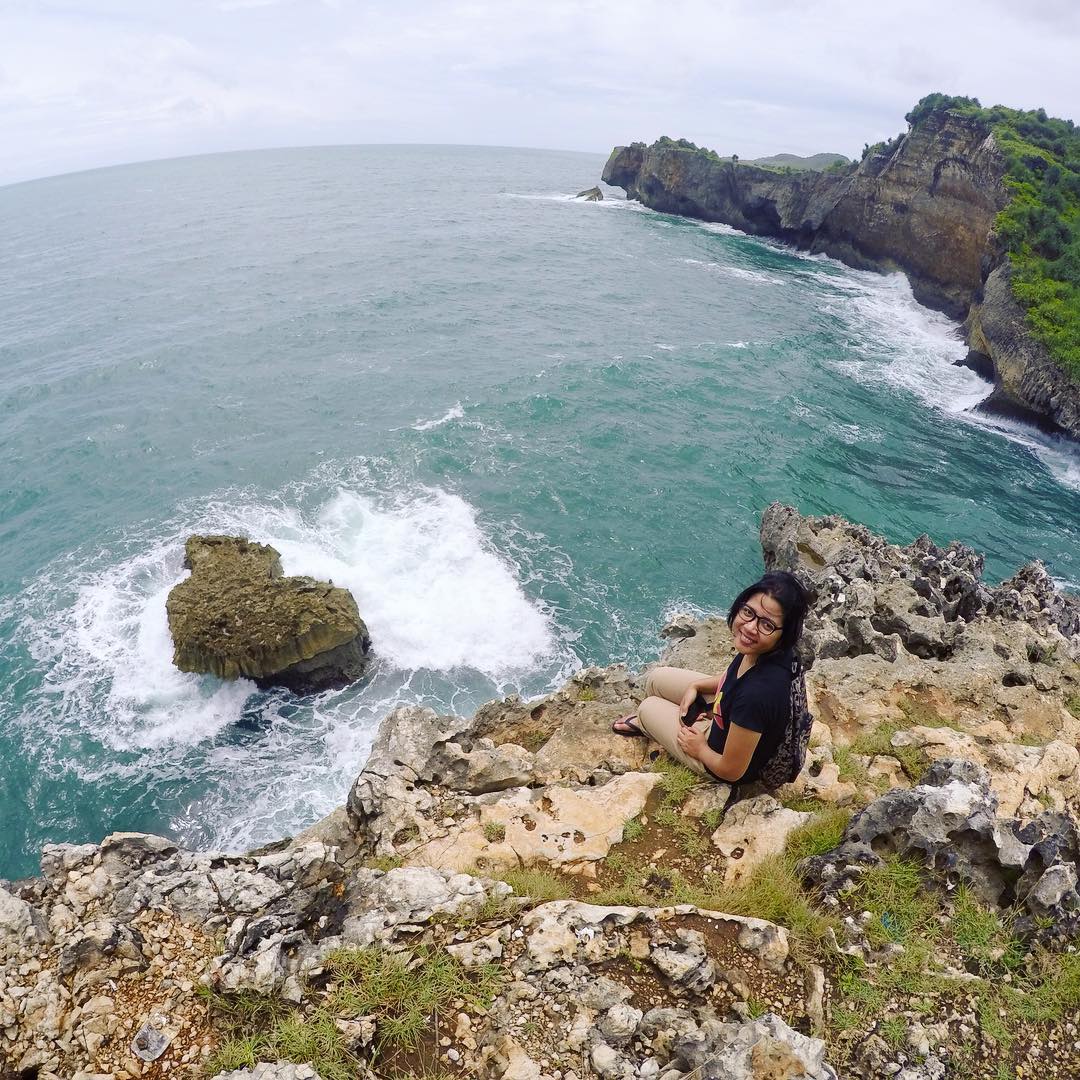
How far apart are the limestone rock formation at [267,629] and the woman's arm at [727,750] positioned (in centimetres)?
1551

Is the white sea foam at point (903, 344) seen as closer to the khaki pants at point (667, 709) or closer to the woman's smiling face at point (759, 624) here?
the khaki pants at point (667, 709)

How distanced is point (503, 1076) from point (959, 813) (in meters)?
4.80

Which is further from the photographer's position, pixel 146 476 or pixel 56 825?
pixel 146 476

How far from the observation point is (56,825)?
56.7ft

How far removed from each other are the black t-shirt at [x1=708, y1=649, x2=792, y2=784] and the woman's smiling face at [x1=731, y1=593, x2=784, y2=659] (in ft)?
0.58

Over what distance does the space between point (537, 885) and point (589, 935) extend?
2.71 feet

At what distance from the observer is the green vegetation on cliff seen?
135 feet

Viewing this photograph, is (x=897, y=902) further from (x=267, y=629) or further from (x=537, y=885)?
(x=267, y=629)

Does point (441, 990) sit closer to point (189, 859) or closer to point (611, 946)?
point (611, 946)

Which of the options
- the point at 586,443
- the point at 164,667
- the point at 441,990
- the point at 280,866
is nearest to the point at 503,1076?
the point at 441,990

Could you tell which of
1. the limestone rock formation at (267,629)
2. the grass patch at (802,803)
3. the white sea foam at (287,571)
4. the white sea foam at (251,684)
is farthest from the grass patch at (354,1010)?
the white sea foam at (287,571)

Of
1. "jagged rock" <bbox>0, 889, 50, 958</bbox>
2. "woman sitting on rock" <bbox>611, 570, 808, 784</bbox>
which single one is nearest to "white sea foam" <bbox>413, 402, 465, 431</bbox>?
"woman sitting on rock" <bbox>611, 570, 808, 784</bbox>

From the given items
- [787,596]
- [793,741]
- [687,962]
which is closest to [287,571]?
[793,741]

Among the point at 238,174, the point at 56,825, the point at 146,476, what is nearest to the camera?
the point at 56,825
